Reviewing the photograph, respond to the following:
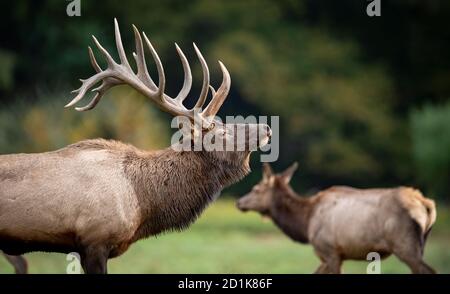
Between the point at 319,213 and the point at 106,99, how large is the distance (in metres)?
11.9

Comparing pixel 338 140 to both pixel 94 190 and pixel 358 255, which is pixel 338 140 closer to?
pixel 358 255

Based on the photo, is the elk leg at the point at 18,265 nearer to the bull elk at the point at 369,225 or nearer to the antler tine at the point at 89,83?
the antler tine at the point at 89,83

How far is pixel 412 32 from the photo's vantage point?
2838 centimetres

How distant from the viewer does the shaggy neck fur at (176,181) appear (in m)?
7.21

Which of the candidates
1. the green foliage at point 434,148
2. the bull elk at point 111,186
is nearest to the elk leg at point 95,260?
the bull elk at point 111,186

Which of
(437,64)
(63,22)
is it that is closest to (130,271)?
(63,22)

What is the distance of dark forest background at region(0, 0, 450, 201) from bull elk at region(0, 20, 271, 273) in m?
17.6

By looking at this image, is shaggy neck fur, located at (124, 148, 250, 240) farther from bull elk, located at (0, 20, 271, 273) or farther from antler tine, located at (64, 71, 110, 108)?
antler tine, located at (64, 71, 110, 108)

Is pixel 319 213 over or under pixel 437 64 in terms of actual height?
under

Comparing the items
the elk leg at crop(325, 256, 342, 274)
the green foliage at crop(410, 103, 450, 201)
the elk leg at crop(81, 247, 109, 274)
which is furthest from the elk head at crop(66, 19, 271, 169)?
the green foliage at crop(410, 103, 450, 201)

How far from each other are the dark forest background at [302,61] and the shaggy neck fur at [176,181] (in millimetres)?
17679

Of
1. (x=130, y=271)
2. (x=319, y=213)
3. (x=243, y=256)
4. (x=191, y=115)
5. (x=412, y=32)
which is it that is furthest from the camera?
(x=412, y=32)

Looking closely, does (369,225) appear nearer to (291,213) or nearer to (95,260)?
(291,213)

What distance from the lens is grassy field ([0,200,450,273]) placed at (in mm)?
12523
